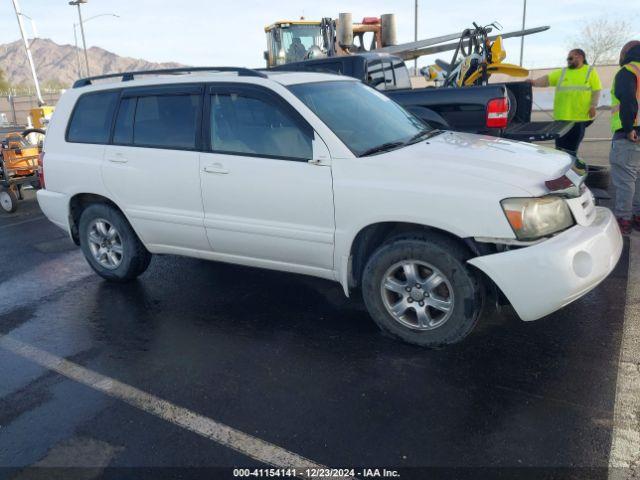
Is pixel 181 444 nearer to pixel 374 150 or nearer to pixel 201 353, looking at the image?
pixel 201 353

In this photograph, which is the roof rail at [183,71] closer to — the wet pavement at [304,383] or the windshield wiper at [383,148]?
the windshield wiper at [383,148]

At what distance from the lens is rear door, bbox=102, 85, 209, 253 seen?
4.37m

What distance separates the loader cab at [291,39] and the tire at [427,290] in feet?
Answer: 36.5

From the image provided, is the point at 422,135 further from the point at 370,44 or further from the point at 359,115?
the point at 370,44

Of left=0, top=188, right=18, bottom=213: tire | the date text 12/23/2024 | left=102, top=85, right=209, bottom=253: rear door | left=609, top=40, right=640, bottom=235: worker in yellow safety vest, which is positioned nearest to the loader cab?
left=0, top=188, right=18, bottom=213: tire

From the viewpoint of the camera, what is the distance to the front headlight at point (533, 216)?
3.20 m

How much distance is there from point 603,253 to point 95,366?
136 inches

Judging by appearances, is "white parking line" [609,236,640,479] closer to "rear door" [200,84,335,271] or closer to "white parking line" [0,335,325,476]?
"white parking line" [0,335,325,476]

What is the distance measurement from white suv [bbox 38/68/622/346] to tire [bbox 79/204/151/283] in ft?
0.05

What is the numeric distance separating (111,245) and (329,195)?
2.57m

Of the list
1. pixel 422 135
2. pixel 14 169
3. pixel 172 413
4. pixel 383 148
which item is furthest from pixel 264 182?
pixel 14 169

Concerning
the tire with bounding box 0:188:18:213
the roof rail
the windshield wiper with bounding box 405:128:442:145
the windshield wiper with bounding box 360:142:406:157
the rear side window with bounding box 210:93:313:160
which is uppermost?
the roof rail

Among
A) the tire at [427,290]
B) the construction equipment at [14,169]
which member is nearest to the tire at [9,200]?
the construction equipment at [14,169]

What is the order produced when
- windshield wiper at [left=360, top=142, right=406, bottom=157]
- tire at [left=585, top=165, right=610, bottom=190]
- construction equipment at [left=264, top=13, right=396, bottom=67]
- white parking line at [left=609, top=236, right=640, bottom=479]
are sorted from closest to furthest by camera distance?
white parking line at [left=609, top=236, right=640, bottom=479] < windshield wiper at [left=360, top=142, right=406, bottom=157] < tire at [left=585, top=165, right=610, bottom=190] < construction equipment at [left=264, top=13, right=396, bottom=67]
